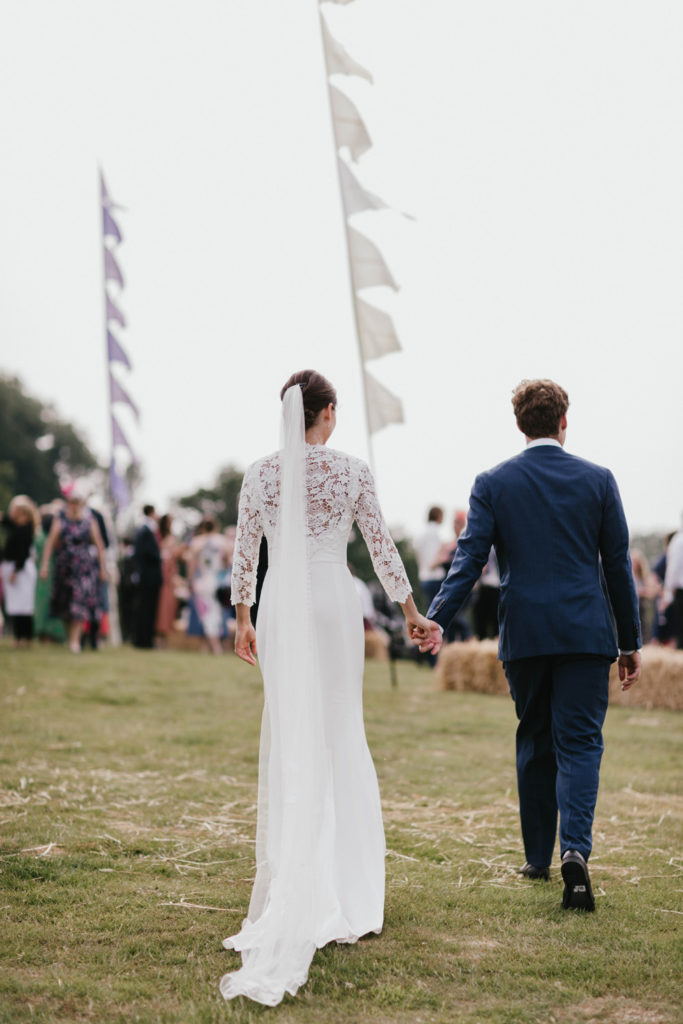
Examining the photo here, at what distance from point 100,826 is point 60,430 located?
70.0 m

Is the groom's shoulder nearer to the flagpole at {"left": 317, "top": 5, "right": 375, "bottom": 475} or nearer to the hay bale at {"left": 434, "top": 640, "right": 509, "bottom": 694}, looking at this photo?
the flagpole at {"left": 317, "top": 5, "right": 375, "bottom": 475}

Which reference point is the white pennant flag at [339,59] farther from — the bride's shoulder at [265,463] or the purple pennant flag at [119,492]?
the purple pennant flag at [119,492]

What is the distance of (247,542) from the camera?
4867 millimetres

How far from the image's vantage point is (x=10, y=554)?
16.8 m

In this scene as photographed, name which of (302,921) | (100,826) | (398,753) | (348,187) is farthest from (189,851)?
(348,187)

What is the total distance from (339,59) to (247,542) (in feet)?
29.1

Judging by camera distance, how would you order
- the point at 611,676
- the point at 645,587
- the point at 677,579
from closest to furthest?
the point at 611,676
the point at 677,579
the point at 645,587

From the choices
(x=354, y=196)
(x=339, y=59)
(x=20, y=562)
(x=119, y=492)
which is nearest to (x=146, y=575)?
(x=20, y=562)

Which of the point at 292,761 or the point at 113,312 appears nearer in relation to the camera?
the point at 292,761

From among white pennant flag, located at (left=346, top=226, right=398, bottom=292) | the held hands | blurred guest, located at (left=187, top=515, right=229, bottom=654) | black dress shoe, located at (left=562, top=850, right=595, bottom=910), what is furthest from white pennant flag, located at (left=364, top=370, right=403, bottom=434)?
black dress shoe, located at (left=562, top=850, right=595, bottom=910)

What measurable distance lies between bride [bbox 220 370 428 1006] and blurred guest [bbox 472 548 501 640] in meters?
10.6

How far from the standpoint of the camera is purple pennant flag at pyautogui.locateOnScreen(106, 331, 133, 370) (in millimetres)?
21219

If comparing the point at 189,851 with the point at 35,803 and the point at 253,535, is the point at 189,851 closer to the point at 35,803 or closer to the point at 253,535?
the point at 35,803

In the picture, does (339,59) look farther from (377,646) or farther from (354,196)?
(377,646)
